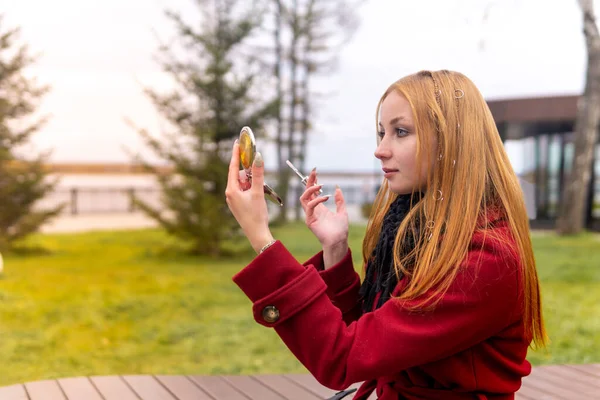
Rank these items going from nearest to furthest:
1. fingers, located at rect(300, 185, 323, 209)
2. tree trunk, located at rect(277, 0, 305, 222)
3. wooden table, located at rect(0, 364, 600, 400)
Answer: fingers, located at rect(300, 185, 323, 209) < wooden table, located at rect(0, 364, 600, 400) < tree trunk, located at rect(277, 0, 305, 222)

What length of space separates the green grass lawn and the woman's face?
3.66 m

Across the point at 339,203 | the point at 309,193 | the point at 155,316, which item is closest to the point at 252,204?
the point at 309,193

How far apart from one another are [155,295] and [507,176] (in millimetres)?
6414

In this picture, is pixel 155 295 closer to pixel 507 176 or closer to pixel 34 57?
pixel 34 57

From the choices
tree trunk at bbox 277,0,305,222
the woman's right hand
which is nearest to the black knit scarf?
the woman's right hand

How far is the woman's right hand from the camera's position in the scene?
4.77 feet

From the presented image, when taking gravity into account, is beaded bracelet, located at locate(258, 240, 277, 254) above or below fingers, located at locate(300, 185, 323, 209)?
below

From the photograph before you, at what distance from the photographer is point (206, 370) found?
4.82 metres

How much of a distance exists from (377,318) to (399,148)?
34 centimetres

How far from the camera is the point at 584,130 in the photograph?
1148cm

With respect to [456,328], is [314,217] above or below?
above

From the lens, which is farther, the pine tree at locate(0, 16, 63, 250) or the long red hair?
the pine tree at locate(0, 16, 63, 250)

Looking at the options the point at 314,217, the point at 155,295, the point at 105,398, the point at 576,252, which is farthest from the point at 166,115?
the point at 314,217

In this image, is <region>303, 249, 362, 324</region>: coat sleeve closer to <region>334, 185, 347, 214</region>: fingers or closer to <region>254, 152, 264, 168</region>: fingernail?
<region>334, 185, 347, 214</region>: fingers
